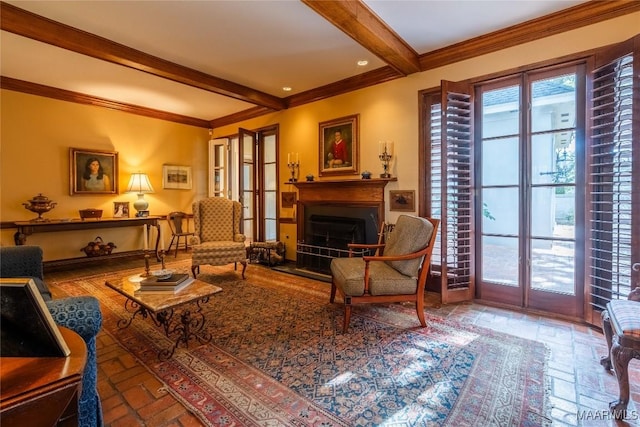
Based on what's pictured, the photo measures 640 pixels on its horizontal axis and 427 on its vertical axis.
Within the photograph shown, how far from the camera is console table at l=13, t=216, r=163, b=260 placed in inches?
169

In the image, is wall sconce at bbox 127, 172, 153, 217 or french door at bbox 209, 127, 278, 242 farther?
french door at bbox 209, 127, 278, 242

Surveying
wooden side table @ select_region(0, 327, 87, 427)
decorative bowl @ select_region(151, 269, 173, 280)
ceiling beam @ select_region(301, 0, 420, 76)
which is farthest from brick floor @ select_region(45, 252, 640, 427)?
ceiling beam @ select_region(301, 0, 420, 76)

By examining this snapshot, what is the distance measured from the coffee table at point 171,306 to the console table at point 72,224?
268cm

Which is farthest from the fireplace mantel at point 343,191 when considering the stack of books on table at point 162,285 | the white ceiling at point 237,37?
the stack of books on table at point 162,285

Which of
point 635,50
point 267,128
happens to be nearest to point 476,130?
point 635,50

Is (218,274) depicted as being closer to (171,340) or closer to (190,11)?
(171,340)

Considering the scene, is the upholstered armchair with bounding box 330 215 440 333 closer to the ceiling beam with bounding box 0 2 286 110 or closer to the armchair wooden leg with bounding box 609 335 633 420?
the armchair wooden leg with bounding box 609 335 633 420

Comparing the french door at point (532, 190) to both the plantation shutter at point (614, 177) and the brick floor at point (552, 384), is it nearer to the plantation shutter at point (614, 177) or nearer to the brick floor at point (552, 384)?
the plantation shutter at point (614, 177)

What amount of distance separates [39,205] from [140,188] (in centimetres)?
138

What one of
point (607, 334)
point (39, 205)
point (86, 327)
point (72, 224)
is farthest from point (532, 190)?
point (39, 205)

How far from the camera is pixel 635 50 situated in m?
2.34

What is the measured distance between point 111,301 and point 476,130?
4395 mm

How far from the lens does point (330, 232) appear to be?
460 centimetres

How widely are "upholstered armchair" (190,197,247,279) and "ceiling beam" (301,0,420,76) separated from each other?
300 cm
